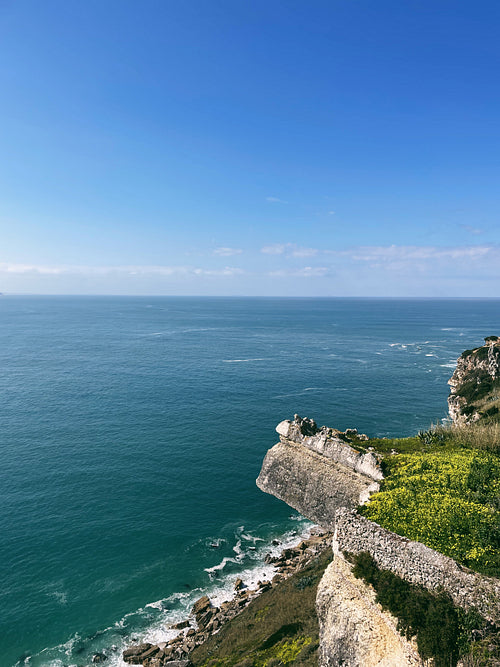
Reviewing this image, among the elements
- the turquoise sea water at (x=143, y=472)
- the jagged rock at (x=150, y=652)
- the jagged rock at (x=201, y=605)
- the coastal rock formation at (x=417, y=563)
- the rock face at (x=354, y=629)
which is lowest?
the jagged rock at (x=150, y=652)

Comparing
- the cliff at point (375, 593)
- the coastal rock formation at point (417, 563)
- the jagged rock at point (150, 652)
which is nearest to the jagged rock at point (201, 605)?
the jagged rock at point (150, 652)

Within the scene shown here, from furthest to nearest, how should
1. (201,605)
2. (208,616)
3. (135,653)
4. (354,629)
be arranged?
(201,605), (208,616), (135,653), (354,629)

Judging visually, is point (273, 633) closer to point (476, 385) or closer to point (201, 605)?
point (201, 605)

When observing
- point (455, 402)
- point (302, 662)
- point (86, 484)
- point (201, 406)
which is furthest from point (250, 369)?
point (302, 662)

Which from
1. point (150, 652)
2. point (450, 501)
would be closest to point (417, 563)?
point (450, 501)

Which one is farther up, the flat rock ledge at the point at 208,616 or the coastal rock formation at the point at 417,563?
the coastal rock formation at the point at 417,563

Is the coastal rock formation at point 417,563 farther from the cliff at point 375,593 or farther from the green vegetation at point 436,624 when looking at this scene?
the green vegetation at point 436,624

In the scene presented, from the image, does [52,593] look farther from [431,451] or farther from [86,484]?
[431,451]
